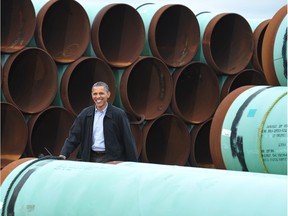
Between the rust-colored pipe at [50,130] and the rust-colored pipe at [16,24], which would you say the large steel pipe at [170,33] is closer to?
the rust-colored pipe at [50,130]

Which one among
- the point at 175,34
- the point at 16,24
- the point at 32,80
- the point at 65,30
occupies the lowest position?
the point at 32,80

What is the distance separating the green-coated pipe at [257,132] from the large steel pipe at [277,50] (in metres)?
0.20

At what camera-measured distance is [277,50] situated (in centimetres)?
472

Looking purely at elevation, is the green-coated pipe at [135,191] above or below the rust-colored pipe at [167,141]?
above

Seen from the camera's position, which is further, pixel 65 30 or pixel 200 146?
pixel 200 146

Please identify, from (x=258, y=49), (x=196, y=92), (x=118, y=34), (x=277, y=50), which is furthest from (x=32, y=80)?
(x=277, y=50)

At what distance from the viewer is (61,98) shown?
Answer: 22.0 ft

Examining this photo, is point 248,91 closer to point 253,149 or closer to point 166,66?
point 253,149

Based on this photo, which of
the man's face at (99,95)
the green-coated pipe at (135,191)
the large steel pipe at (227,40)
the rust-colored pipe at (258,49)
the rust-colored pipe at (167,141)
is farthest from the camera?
the rust-colored pipe at (258,49)

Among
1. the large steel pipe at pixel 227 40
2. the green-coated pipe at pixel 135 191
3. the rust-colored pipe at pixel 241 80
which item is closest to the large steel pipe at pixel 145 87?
the large steel pipe at pixel 227 40

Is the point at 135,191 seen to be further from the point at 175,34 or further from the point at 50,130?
the point at 175,34

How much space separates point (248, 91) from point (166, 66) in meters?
2.53

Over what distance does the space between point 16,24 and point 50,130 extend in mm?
1039

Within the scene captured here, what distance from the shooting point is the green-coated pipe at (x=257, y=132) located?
416cm
